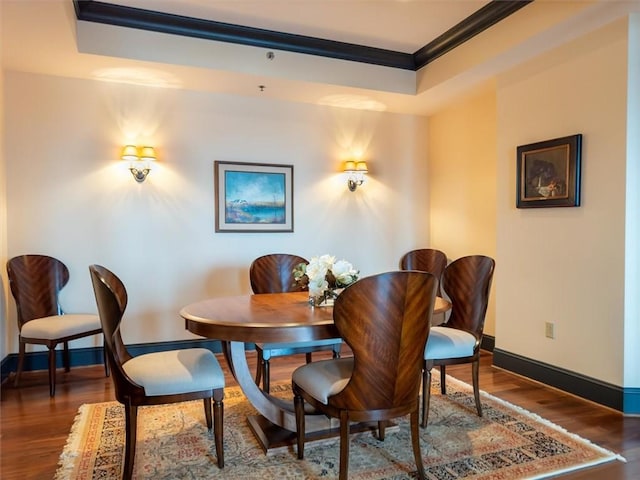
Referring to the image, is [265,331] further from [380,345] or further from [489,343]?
[489,343]

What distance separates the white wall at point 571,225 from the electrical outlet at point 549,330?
0.04 m

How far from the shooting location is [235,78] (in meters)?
3.68

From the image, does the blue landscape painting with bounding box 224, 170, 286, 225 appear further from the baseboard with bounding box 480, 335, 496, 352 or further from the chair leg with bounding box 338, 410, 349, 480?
the chair leg with bounding box 338, 410, 349, 480

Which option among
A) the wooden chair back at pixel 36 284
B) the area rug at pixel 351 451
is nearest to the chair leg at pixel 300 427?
the area rug at pixel 351 451

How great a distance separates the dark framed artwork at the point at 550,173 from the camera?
307cm

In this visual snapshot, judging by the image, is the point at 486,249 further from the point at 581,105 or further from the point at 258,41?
the point at 258,41

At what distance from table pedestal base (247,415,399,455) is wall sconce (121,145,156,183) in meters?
2.37

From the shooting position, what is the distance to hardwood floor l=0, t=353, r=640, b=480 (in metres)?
2.16

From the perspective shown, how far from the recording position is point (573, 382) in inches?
122

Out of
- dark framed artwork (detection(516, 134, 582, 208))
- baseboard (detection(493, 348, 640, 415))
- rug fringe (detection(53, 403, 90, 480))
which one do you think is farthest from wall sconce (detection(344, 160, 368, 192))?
rug fringe (detection(53, 403, 90, 480))

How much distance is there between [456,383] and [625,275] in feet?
4.47

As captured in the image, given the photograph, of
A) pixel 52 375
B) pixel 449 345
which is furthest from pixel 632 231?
pixel 52 375

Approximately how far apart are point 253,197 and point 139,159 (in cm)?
106

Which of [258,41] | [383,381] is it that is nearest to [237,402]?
[383,381]
